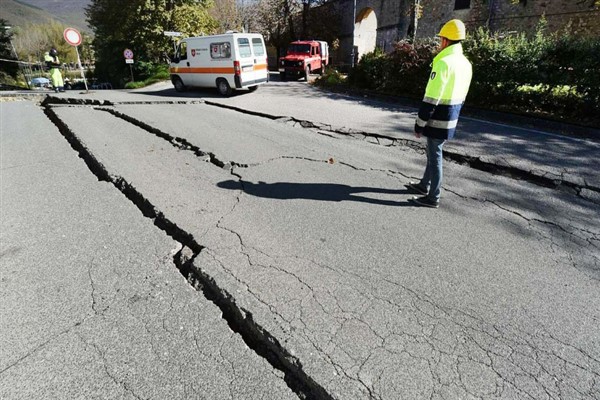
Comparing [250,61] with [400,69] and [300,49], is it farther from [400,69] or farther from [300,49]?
[300,49]

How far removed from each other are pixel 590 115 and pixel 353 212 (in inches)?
305

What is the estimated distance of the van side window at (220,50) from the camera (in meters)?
12.9

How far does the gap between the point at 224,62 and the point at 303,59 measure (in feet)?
25.6

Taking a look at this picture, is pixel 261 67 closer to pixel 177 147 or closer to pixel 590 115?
pixel 177 147

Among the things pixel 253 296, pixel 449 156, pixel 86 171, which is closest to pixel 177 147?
pixel 86 171

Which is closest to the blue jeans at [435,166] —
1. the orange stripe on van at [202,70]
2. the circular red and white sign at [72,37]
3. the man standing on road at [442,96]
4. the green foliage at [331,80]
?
the man standing on road at [442,96]

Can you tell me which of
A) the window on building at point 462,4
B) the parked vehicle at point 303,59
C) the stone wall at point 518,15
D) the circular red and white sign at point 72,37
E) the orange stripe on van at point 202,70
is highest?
the window on building at point 462,4

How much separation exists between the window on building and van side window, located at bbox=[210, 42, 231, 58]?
1947 cm

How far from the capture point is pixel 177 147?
21.2ft

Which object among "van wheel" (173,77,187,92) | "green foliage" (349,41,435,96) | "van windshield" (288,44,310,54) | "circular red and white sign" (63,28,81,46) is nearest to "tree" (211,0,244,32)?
"van windshield" (288,44,310,54)

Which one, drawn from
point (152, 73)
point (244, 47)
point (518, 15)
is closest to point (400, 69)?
point (244, 47)

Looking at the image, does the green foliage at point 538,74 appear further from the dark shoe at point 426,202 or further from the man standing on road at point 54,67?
the man standing on road at point 54,67

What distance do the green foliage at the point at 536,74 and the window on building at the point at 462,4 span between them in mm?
16471

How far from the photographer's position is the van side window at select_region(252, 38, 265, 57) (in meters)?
13.6
